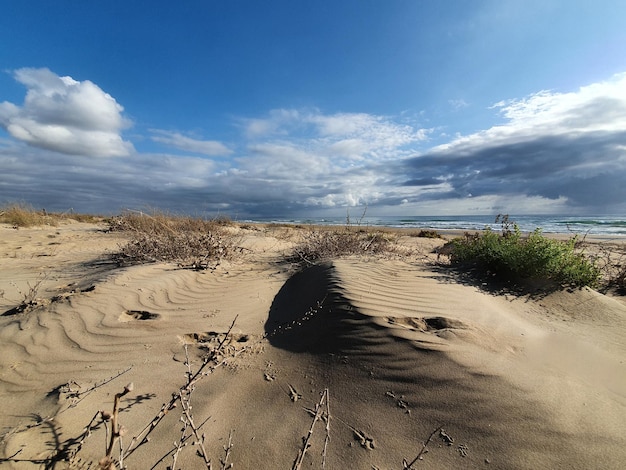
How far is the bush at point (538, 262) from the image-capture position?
426 cm

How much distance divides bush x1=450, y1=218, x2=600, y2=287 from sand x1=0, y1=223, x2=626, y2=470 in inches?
9.4

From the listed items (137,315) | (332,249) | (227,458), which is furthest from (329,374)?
(332,249)

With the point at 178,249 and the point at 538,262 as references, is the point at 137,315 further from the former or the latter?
the point at 538,262

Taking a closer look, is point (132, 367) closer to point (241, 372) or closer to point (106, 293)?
point (241, 372)

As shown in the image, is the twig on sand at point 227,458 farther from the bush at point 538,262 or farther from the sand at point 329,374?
the bush at point 538,262

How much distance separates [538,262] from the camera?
436cm

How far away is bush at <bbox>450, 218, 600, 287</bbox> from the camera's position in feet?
14.0

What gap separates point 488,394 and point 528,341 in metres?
1.16

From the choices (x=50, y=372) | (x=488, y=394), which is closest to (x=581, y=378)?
(x=488, y=394)

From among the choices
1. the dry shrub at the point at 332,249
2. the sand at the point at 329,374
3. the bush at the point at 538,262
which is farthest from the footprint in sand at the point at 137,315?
the bush at the point at 538,262

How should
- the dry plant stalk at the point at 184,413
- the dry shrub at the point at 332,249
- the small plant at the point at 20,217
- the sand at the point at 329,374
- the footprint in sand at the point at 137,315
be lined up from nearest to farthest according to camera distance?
the dry plant stalk at the point at 184,413 < the sand at the point at 329,374 < the footprint in sand at the point at 137,315 < the dry shrub at the point at 332,249 < the small plant at the point at 20,217

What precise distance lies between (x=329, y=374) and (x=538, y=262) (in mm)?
3556

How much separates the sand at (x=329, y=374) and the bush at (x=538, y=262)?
24 cm

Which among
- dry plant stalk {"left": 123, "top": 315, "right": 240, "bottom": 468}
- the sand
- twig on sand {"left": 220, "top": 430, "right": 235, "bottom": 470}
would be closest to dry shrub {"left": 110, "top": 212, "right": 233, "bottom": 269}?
the sand
